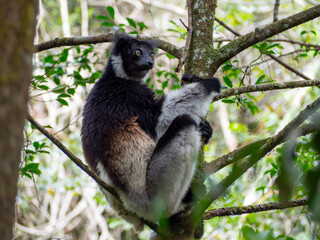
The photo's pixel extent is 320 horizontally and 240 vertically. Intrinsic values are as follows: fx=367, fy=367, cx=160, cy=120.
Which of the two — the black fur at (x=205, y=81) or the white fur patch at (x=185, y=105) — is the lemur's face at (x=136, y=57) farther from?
the black fur at (x=205, y=81)

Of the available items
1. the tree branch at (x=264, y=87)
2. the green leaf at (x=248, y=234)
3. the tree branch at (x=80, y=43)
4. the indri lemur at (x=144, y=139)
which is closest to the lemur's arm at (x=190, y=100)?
the indri lemur at (x=144, y=139)

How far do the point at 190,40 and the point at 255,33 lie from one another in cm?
59

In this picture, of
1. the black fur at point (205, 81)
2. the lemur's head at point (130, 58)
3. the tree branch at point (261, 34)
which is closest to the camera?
the tree branch at point (261, 34)

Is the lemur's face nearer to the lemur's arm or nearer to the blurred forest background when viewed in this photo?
the lemur's arm

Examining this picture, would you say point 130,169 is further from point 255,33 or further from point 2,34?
point 2,34

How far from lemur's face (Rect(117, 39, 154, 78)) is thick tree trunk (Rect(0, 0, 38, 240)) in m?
3.47

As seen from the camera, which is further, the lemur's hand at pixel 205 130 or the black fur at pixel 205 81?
the lemur's hand at pixel 205 130

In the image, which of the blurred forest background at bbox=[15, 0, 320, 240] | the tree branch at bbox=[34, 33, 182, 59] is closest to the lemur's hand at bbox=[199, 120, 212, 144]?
the tree branch at bbox=[34, 33, 182, 59]

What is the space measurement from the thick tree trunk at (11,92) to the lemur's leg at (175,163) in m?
2.33

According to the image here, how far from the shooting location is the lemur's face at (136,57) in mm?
4477

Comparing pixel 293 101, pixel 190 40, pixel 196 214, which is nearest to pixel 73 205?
pixel 293 101

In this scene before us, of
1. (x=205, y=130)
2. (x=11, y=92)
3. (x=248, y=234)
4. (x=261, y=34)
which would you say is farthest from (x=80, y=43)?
(x=248, y=234)

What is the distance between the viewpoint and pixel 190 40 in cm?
340

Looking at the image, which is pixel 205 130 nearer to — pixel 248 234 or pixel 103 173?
pixel 103 173
